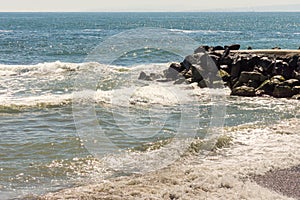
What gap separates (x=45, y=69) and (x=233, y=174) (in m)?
25.0

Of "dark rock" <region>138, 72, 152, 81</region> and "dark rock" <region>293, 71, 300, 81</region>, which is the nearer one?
"dark rock" <region>293, 71, 300, 81</region>

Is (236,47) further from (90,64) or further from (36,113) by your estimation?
(36,113)

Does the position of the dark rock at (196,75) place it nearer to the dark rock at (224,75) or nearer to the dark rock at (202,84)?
the dark rock at (202,84)

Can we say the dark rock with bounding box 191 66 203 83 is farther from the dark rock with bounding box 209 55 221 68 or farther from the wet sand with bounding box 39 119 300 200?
the wet sand with bounding box 39 119 300 200

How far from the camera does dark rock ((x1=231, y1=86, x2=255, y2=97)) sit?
22.7 metres

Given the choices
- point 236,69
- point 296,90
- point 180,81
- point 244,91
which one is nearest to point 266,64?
point 236,69

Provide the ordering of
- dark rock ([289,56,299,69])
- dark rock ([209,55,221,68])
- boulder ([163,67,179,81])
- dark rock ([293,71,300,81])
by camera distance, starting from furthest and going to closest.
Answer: boulder ([163,67,179,81]), dark rock ([209,55,221,68]), dark rock ([289,56,299,69]), dark rock ([293,71,300,81])

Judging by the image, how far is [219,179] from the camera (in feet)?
34.5

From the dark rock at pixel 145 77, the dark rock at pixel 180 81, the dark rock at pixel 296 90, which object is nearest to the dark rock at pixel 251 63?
the dark rock at pixel 296 90

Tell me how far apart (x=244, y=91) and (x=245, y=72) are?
4.79ft

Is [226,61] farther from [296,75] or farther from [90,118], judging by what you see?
[90,118]

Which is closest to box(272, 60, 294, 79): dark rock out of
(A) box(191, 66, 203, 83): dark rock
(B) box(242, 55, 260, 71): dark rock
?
(B) box(242, 55, 260, 71): dark rock

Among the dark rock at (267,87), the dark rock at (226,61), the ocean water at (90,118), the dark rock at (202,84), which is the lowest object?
the ocean water at (90,118)

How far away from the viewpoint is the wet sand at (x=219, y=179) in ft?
31.9
